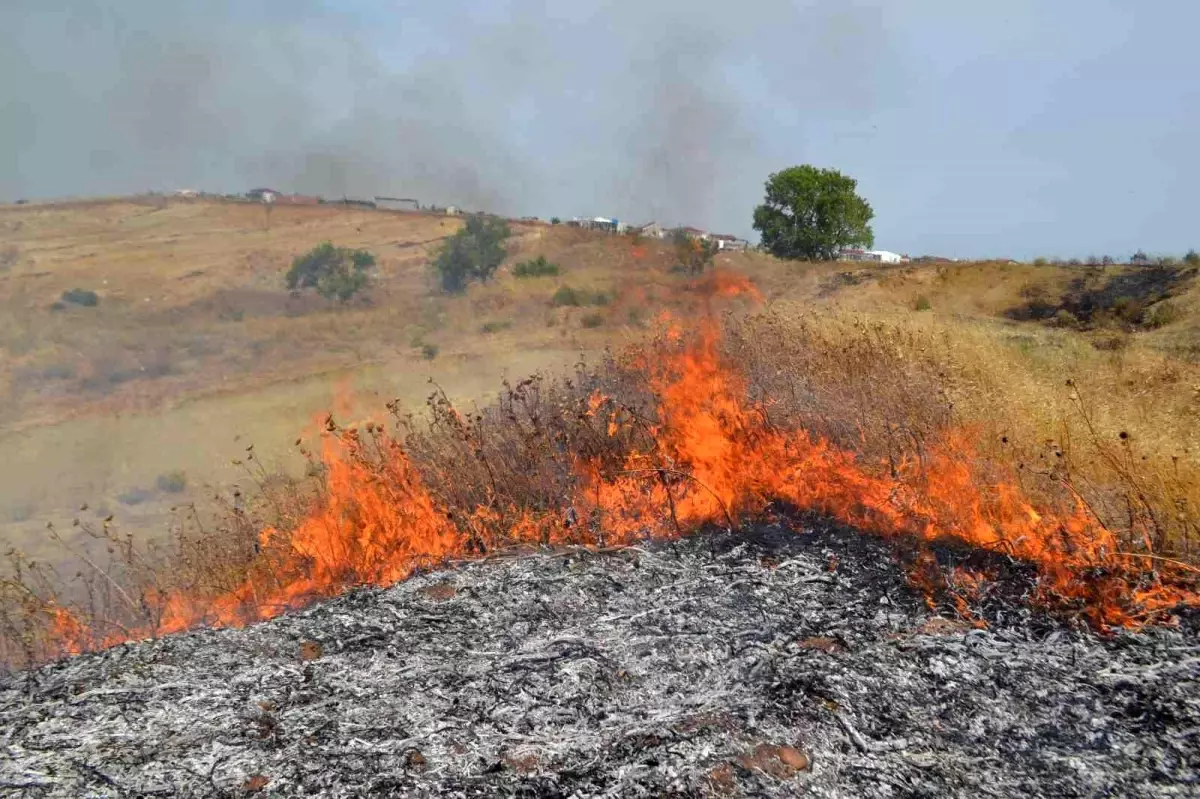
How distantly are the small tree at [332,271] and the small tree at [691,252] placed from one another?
18.6 m

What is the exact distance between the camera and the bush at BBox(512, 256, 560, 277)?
25.5 m

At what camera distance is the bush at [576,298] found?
18.2m

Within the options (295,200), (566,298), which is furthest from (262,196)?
(566,298)

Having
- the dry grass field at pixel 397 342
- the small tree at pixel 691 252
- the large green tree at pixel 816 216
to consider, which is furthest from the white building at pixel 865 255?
the small tree at pixel 691 252

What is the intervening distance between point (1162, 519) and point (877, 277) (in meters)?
20.8

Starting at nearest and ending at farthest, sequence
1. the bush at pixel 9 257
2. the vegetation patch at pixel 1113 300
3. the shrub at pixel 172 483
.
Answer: the shrub at pixel 172 483, the vegetation patch at pixel 1113 300, the bush at pixel 9 257

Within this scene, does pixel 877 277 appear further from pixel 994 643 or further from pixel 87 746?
pixel 87 746

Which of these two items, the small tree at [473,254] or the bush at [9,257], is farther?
the small tree at [473,254]

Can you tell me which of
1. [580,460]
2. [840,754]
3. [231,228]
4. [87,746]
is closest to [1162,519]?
[840,754]

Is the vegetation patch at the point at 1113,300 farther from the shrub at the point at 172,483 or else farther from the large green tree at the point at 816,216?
the shrub at the point at 172,483

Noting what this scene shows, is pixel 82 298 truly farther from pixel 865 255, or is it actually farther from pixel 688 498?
pixel 865 255

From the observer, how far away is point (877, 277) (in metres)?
25.1

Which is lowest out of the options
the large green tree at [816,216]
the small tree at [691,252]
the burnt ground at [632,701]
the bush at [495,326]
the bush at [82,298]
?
the burnt ground at [632,701]

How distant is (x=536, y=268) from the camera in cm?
2644
